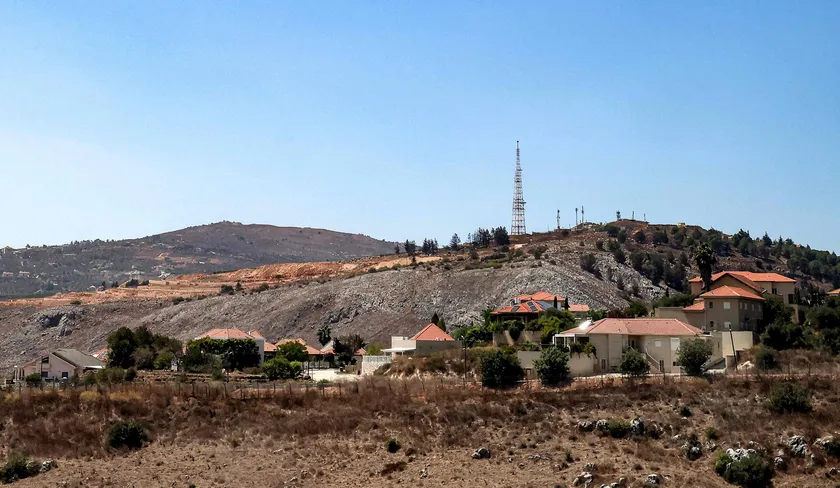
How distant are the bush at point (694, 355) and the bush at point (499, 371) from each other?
8.95 m

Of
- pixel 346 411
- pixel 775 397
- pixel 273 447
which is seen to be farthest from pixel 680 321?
pixel 273 447

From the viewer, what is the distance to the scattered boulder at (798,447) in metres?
44.1

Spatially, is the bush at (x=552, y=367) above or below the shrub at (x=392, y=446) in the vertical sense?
above

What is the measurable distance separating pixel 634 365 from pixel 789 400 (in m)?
9.51

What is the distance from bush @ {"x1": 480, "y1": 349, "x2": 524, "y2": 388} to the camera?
55.5 meters

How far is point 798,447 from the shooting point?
145ft

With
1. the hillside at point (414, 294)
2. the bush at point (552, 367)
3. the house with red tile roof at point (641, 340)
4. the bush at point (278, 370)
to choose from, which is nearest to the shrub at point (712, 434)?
the bush at point (552, 367)

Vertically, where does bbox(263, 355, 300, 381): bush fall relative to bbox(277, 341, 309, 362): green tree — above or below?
below

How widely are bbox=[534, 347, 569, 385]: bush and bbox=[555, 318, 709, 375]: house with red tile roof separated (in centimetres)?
301

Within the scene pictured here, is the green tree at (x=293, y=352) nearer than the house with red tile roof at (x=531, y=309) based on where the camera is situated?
No

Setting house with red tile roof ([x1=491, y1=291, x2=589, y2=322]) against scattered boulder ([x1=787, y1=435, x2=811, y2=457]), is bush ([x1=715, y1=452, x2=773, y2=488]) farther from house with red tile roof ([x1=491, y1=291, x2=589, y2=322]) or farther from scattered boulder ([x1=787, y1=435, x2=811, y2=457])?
house with red tile roof ([x1=491, y1=291, x2=589, y2=322])

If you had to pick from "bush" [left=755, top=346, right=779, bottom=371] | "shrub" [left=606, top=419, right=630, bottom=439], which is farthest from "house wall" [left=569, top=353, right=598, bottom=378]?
"shrub" [left=606, top=419, right=630, bottom=439]

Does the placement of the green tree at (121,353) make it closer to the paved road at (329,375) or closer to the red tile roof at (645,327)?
the paved road at (329,375)

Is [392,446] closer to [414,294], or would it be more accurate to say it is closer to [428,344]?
[428,344]
